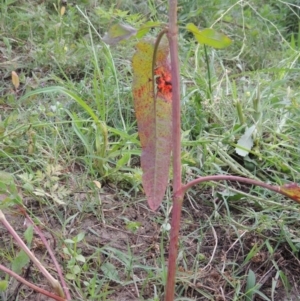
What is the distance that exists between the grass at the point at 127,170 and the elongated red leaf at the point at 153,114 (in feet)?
1.08

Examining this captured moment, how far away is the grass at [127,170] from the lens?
1.30 metres

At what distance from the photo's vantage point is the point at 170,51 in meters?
0.94

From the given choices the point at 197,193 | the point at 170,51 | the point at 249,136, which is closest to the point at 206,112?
the point at 249,136

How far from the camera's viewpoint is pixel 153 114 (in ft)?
3.30

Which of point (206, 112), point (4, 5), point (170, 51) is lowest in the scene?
point (206, 112)

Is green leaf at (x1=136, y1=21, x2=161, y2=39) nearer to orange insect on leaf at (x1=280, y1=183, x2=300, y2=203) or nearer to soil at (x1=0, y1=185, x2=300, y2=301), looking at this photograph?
orange insect on leaf at (x1=280, y1=183, x2=300, y2=203)

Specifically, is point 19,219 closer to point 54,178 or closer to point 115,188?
point 54,178

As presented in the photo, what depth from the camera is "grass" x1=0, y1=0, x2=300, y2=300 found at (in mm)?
1298

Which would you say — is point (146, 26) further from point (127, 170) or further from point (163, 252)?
point (127, 170)

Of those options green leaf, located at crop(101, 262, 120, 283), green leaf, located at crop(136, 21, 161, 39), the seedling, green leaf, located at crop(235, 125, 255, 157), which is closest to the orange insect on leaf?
the seedling

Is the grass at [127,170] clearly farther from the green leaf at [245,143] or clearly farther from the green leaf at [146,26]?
the green leaf at [146,26]

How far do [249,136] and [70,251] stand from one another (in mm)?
720

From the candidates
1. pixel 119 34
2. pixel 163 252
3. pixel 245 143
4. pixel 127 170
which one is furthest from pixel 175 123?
pixel 245 143

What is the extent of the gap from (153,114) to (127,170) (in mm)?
593
